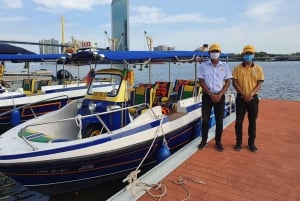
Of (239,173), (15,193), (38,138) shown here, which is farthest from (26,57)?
(239,173)

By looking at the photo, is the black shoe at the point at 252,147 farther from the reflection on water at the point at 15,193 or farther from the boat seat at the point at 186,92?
the reflection on water at the point at 15,193

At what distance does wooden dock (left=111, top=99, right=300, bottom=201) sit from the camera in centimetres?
414

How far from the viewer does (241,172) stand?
15.9 feet

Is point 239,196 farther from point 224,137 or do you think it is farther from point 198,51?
point 198,51

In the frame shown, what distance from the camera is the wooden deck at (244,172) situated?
414 centimetres

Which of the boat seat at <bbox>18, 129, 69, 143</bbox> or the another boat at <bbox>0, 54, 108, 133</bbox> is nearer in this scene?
the boat seat at <bbox>18, 129, 69, 143</bbox>

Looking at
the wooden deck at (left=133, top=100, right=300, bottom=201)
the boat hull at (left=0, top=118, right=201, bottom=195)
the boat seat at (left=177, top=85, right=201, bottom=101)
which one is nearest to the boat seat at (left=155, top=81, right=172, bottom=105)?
the boat seat at (left=177, top=85, right=201, bottom=101)

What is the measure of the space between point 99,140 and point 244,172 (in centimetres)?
242

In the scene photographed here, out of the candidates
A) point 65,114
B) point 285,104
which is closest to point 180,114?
point 65,114

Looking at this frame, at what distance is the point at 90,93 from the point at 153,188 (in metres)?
3.27

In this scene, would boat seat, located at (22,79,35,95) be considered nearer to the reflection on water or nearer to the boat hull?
the reflection on water

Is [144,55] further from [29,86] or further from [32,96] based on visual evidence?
[29,86]

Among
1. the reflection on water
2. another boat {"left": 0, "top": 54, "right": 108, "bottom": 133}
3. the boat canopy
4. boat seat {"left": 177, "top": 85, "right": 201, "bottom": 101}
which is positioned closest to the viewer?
the reflection on water

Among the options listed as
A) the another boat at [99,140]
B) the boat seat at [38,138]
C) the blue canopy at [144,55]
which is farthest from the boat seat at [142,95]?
the boat seat at [38,138]
